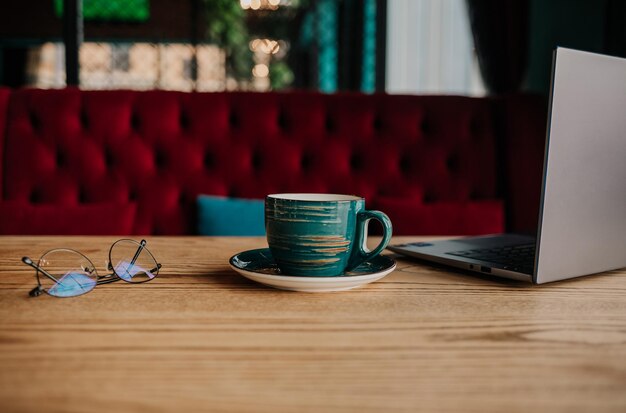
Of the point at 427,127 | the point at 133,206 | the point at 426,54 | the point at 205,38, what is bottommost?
the point at 133,206

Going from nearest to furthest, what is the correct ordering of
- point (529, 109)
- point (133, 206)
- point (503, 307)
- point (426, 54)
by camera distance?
point (503, 307)
point (133, 206)
point (529, 109)
point (426, 54)

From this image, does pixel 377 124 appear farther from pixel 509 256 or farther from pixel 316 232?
pixel 316 232

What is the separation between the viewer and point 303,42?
344 inches

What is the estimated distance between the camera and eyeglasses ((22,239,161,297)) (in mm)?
556

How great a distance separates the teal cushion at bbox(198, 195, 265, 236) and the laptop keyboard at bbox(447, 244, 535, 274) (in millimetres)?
839

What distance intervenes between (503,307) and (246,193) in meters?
1.25

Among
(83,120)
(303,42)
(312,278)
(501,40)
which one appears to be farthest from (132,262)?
(303,42)

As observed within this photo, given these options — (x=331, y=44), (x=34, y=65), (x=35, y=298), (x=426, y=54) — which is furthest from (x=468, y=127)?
(x=34, y=65)

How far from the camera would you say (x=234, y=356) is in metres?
0.39

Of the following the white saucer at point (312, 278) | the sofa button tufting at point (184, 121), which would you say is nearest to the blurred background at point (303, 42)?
the sofa button tufting at point (184, 121)

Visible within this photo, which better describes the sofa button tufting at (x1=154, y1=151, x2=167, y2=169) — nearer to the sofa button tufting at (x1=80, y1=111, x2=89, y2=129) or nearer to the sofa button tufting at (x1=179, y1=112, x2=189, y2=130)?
the sofa button tufting at (x1=179, y1=112, x2=189, y2=130)

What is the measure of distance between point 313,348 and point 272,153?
1.35m

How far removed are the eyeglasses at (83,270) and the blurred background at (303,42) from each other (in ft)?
4.35

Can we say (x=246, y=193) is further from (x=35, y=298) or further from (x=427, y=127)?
(x=35, y=298)
